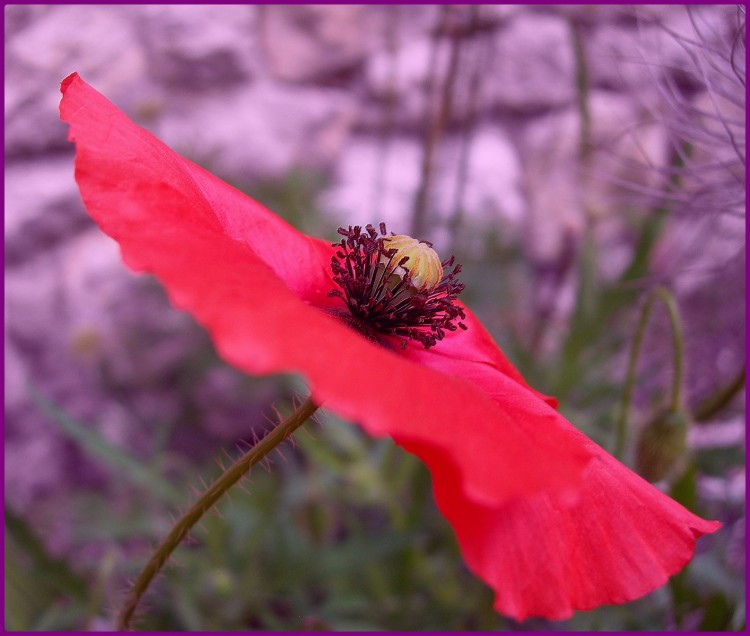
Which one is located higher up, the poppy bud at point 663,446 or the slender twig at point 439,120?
the slender twig at point 439,120

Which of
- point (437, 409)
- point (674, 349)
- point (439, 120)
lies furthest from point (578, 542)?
point (439, 120)

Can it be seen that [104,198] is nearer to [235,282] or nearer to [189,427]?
[235,282]

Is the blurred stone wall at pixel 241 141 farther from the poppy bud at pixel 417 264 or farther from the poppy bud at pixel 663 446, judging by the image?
the poppy bud at pixel 417 264

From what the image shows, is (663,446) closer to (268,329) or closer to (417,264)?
(417,264)

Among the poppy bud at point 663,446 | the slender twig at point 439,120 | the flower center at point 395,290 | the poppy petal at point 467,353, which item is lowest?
the poppy bud at point 663,446

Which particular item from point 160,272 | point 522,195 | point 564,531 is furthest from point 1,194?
point 522,195

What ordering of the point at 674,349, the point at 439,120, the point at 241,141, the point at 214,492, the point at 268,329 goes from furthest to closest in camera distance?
the point at 241,141 → the point at 439,120 → the point at 674,349 → the point at 214,492 → the point at 268,329

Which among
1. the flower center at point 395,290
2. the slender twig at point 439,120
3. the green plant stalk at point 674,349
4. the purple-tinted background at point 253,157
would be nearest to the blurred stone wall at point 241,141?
the purple-tinted background at point 253,157
